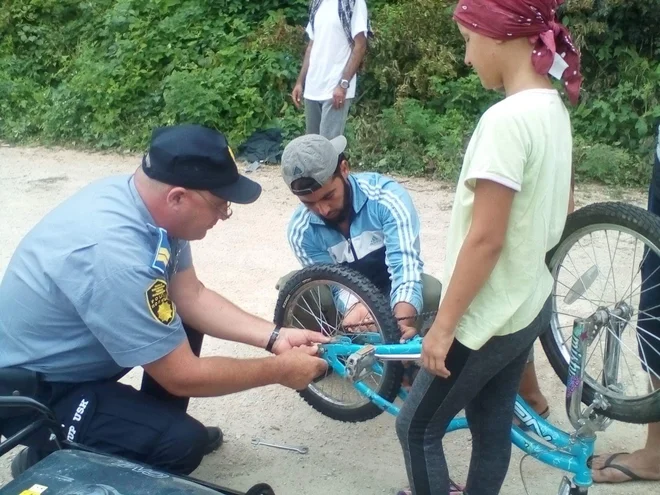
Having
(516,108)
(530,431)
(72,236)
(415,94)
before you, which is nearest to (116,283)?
(72,236)

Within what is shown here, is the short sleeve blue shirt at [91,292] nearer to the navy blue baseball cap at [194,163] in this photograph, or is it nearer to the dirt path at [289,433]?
the navy blue baseball cap at [194,163]

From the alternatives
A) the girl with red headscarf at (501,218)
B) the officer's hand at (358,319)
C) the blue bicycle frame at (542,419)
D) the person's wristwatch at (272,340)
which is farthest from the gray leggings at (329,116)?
the girl with red headscarf at (501,218)

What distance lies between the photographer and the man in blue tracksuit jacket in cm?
300

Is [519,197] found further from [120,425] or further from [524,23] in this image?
[120,425]

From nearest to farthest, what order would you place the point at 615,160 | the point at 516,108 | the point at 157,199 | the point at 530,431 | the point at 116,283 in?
the point at 516,108, the point at 116,283, the point at 157,199, the point at 530,431, the point at 615,160

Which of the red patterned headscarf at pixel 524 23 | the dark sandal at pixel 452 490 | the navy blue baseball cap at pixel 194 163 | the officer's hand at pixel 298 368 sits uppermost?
the red patterned headscarf at pixel 524 23

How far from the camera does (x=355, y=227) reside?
3225 millimetres

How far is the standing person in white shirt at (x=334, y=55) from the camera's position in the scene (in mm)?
5809

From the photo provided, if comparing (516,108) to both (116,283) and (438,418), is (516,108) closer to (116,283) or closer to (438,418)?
(438,418)

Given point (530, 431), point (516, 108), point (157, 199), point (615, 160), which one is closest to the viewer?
point (516, 108)

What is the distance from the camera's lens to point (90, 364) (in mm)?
2578

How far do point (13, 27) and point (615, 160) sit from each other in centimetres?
783

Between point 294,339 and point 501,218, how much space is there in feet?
3.83

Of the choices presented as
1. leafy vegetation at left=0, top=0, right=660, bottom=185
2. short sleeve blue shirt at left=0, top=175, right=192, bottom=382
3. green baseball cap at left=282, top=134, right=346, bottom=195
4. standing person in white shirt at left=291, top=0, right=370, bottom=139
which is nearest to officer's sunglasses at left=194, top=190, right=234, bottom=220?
short sleeve blue shirt at left=0, top=175, right=192, bottom=382
